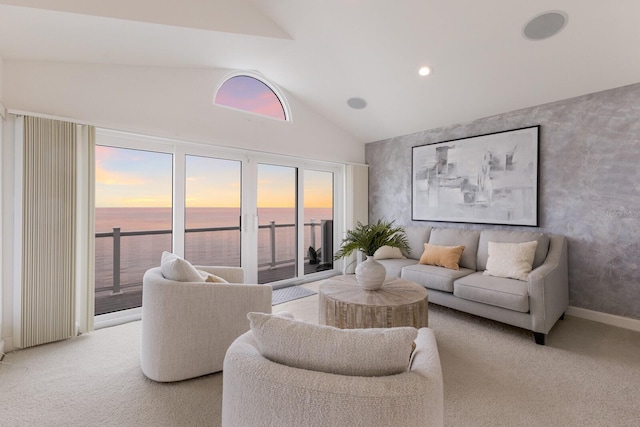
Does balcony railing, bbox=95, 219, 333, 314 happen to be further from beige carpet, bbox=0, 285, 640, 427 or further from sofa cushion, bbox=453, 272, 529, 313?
sofa cushion, bbox=453, 272, 529, 313

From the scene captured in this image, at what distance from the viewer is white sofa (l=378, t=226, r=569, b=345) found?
2.71 metres

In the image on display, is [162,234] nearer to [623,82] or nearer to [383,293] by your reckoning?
[383,293]

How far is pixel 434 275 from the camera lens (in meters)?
3.44

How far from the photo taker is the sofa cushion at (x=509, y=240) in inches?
129

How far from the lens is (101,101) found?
9.61ft

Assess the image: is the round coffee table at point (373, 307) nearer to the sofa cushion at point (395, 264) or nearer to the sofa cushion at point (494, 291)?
the sofa cushion at point (494, 291)

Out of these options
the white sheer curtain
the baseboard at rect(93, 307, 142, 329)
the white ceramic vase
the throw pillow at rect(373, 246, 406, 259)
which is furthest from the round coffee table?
the white sheer curtain

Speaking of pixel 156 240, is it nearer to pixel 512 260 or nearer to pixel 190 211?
pixel 190 211

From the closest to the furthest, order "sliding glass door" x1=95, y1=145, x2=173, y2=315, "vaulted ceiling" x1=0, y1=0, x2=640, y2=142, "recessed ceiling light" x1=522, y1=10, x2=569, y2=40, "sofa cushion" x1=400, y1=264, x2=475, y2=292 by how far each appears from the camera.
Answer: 1. "vaulted ceiling" x1=0, y1=0, x2=640, y2=142
2. "recessed ceiling light" x1=522, y1=10, x2=569, y2=40
3. "sliding glass door" x1=95, y1=145, x2=173, y2=315
4. "sofa cushion" x1=400, y1=264, x2=475, y2=292

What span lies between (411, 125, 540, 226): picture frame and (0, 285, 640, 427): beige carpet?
1.54 meters

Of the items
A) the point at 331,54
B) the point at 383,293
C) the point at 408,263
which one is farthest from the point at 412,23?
the point at 408,263

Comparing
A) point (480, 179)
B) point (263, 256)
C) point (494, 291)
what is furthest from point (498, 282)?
point (263, 256)

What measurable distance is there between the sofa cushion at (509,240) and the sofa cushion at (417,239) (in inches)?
30.3

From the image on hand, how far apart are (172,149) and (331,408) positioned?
11.3ft
